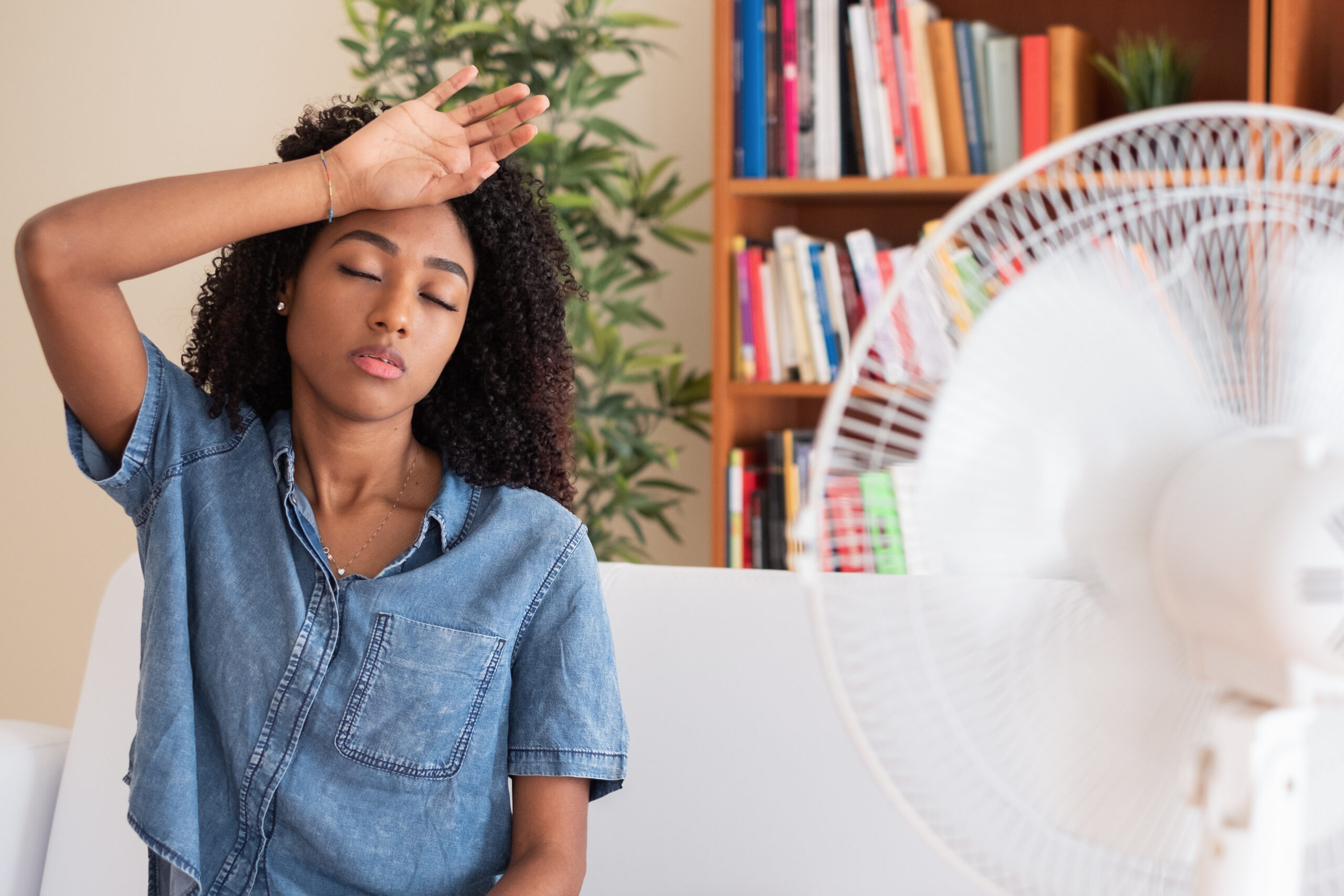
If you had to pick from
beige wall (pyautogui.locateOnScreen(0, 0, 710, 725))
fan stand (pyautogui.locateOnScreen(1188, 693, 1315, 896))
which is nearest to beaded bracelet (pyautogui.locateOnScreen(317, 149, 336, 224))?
fan stand (pyautogui.locateOnScreen(1188, 693, 1315, 896))

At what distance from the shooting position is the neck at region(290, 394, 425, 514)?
3.47 ft

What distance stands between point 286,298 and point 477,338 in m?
0.17

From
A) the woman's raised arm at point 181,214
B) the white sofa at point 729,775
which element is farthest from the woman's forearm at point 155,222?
the white sofa at point 729,775

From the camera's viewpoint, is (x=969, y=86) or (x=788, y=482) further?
(x=788, y=482)

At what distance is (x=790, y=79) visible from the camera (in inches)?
81.4

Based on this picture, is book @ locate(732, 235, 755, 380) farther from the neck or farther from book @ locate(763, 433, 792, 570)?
the neck

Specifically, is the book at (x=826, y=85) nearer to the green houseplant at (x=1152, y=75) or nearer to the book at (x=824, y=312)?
the book at (x=824, y=312)

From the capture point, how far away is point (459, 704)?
0.97m

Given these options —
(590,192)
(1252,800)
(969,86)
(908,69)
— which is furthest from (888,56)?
(1252,800)

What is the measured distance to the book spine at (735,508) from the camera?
6.94ft

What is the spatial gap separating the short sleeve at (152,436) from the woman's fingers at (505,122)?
0.31 metres

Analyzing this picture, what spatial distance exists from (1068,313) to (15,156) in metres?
2.88

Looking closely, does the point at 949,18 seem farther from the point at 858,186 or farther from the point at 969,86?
the point at 858,186

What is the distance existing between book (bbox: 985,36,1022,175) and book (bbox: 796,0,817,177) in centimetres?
29
